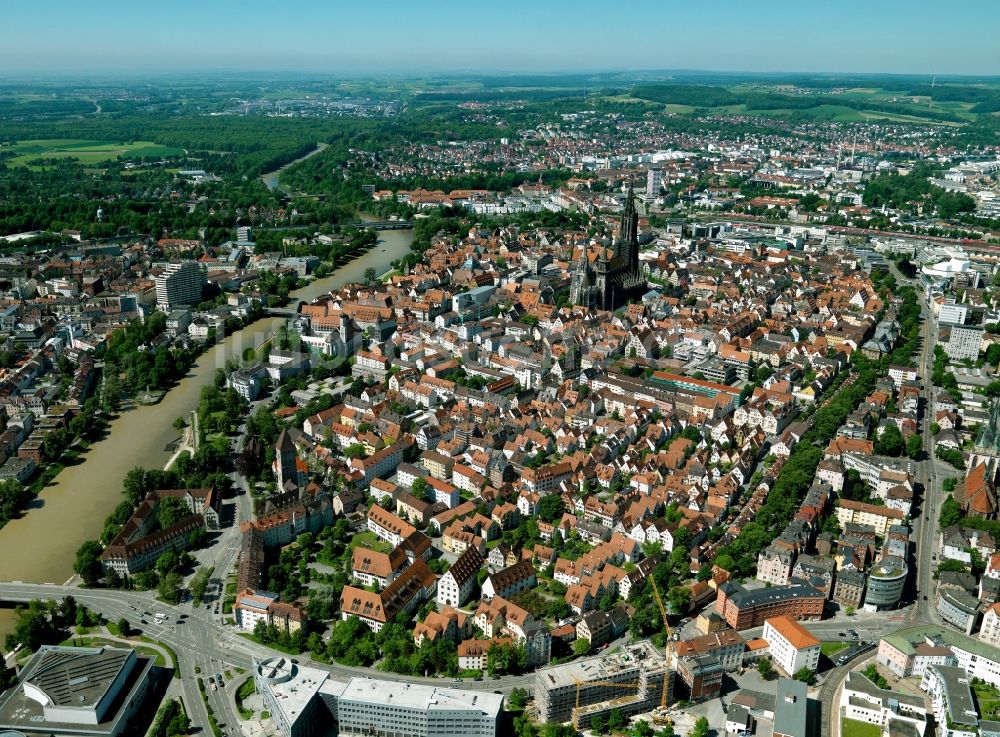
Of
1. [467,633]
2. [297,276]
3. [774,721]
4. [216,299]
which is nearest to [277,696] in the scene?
[467,633]

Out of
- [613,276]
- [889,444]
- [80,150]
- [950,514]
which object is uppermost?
[80,150]

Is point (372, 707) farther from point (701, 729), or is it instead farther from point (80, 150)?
point (80, 150)

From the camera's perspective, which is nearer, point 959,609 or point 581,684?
point 581,684

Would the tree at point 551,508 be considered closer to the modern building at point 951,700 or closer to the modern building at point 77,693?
the modern building at point 951,700

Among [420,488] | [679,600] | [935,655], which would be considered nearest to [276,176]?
[420,488]

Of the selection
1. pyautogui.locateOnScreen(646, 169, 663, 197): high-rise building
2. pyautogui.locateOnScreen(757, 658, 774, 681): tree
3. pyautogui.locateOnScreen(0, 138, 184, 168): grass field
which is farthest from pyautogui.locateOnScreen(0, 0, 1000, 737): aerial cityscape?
pyautogui.locateOnScreen(0, 138, 184, 168): grass field

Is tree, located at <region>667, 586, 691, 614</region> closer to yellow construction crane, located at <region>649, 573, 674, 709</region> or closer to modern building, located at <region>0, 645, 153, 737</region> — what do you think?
yellow construction crane, located at <region>649, 573, 674, 709</region>

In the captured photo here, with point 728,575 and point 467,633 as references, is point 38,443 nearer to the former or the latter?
point 467,633

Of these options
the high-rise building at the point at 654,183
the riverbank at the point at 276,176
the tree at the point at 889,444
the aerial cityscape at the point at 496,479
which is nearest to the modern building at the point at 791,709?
the aerial cityscape at the point at 496,479
